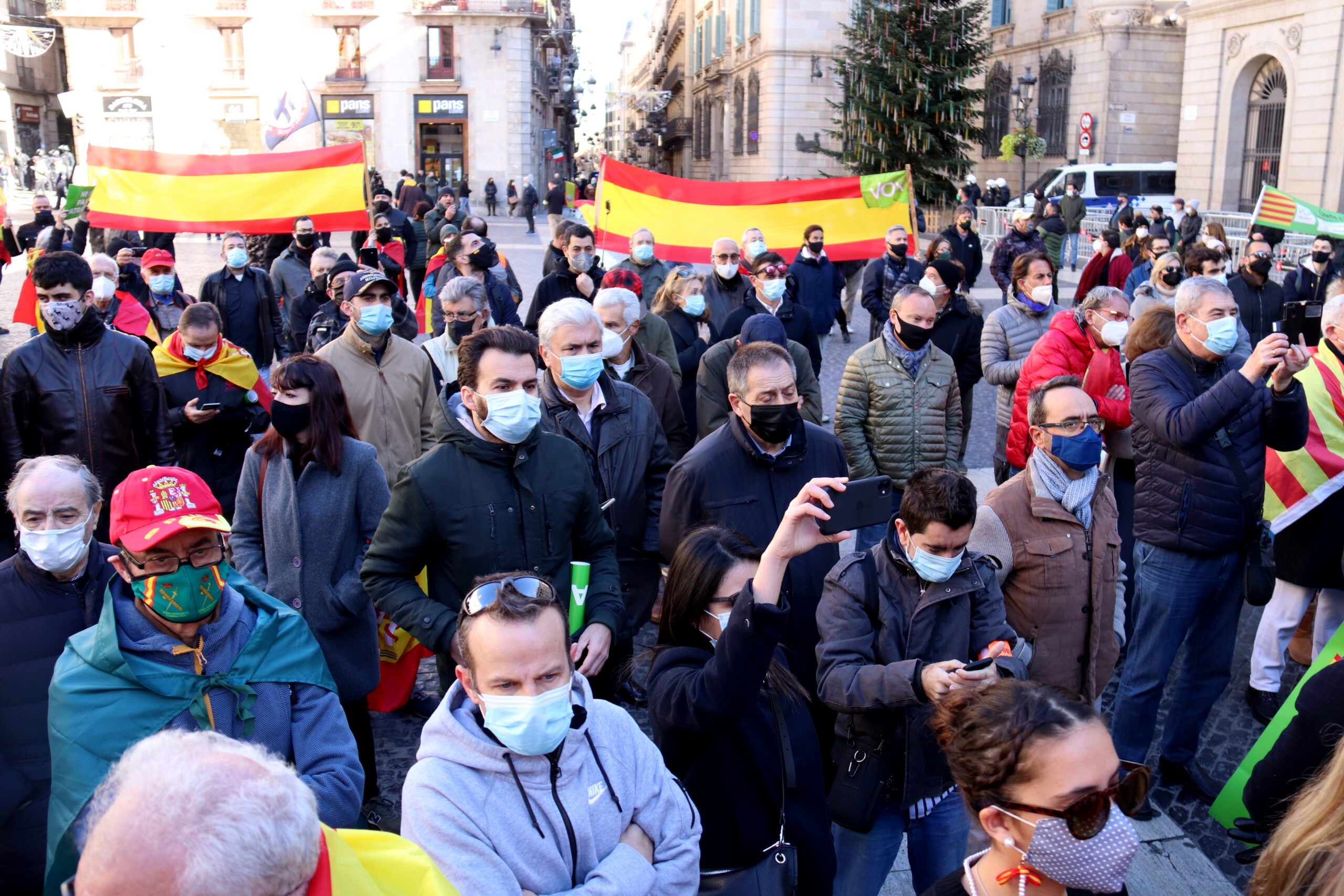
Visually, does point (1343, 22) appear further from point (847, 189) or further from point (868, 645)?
point (868, 645)

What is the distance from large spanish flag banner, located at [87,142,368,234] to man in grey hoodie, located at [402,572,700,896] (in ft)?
28.1

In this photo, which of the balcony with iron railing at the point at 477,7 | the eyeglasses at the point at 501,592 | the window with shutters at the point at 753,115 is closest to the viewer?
the eyeglasses at the point at 501,592

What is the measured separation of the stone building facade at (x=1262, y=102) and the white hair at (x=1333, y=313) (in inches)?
953

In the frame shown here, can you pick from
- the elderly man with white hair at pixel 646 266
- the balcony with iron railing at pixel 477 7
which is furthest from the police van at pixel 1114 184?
the balcony with iron railing at pixel 477 7

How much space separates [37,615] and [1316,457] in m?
4.78

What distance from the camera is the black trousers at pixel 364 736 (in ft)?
13.3

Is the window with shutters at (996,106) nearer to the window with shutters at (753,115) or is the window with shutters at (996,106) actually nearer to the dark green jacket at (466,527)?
the window with shutters at (753,115)

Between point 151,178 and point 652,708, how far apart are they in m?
9.54

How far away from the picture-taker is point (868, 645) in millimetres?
2975

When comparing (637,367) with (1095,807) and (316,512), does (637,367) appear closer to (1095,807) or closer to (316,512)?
(316,512)

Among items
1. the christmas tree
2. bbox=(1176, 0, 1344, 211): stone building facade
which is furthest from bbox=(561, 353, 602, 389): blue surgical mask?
bbox=(1176, 0, 1344, 211): stone building facade

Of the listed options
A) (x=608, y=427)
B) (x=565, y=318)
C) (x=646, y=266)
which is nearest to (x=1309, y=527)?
(x=608, y=427)

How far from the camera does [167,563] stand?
2.59 metres

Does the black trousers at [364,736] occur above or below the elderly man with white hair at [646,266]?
below
